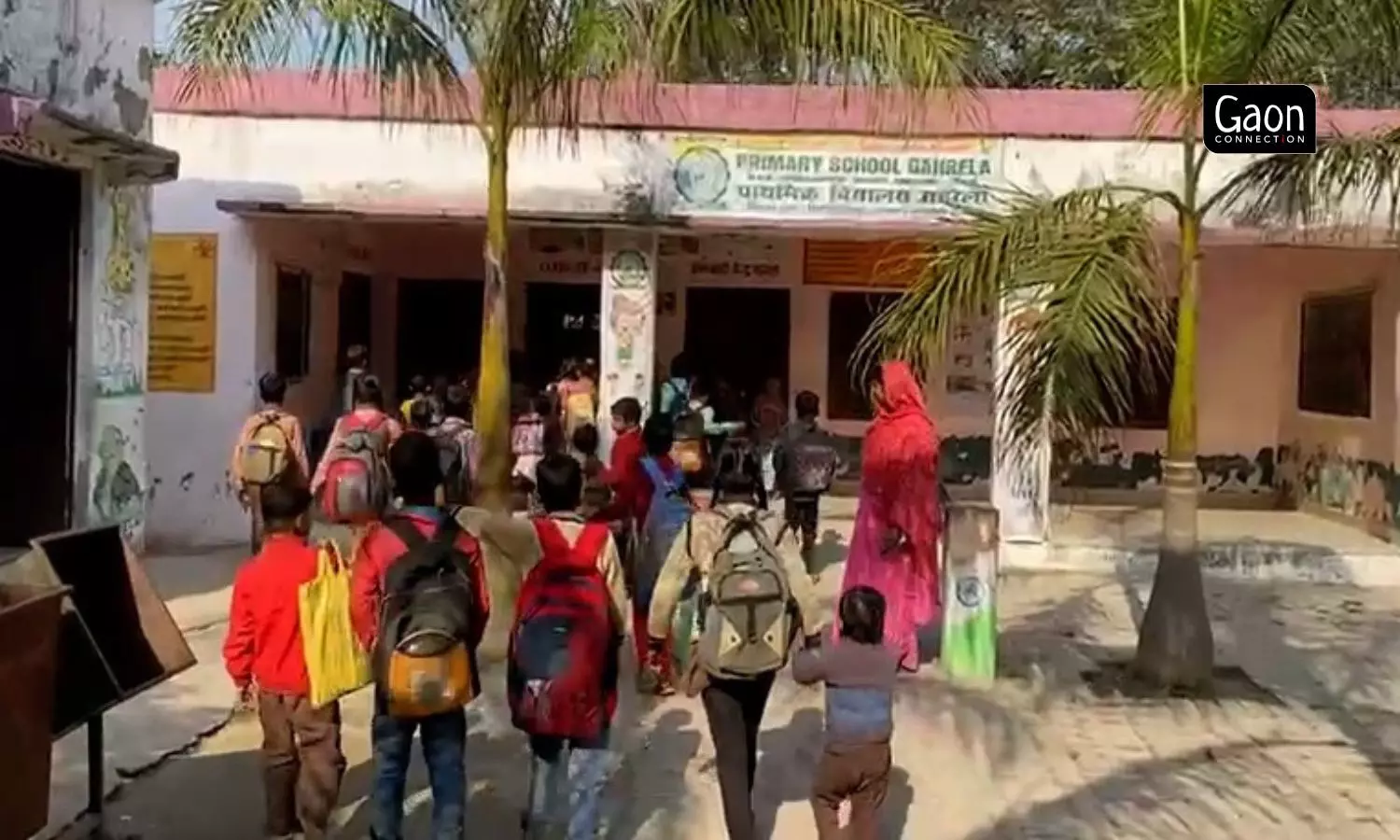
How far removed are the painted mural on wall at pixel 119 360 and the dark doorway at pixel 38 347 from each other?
172 millimetres

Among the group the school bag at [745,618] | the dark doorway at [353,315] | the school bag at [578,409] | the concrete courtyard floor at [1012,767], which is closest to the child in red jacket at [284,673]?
the concrete courtyard floor at [1012,767]

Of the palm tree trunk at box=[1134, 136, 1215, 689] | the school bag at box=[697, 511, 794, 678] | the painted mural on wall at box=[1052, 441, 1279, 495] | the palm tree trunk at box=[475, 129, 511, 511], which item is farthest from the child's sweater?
the painted mural on wall at box=[1052, 441, 1279, 495]

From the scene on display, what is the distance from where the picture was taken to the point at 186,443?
44.6 feet

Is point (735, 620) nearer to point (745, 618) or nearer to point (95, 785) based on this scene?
point (745, 618)

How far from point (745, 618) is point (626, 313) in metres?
8.50

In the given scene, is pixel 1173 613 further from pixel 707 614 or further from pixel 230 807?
pixel 230 807

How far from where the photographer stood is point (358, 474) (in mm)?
7773

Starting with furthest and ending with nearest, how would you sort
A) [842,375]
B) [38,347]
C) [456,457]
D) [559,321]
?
[842,375], [559,321], [38,347], [456,457]

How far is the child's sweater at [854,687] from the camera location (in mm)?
5254

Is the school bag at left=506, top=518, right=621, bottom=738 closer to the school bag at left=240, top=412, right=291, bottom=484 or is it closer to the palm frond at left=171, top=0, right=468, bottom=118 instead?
the school bag at left=240, top=412, right=291, bottom=484

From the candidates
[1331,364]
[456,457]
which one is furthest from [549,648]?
[1331,364]

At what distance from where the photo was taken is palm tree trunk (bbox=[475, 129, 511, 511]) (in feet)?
30.2

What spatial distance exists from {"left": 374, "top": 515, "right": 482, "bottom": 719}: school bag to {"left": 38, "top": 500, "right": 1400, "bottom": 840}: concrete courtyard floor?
49.0 inches

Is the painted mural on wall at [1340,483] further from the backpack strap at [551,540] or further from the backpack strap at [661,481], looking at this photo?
the backpack strap at [551,540]
